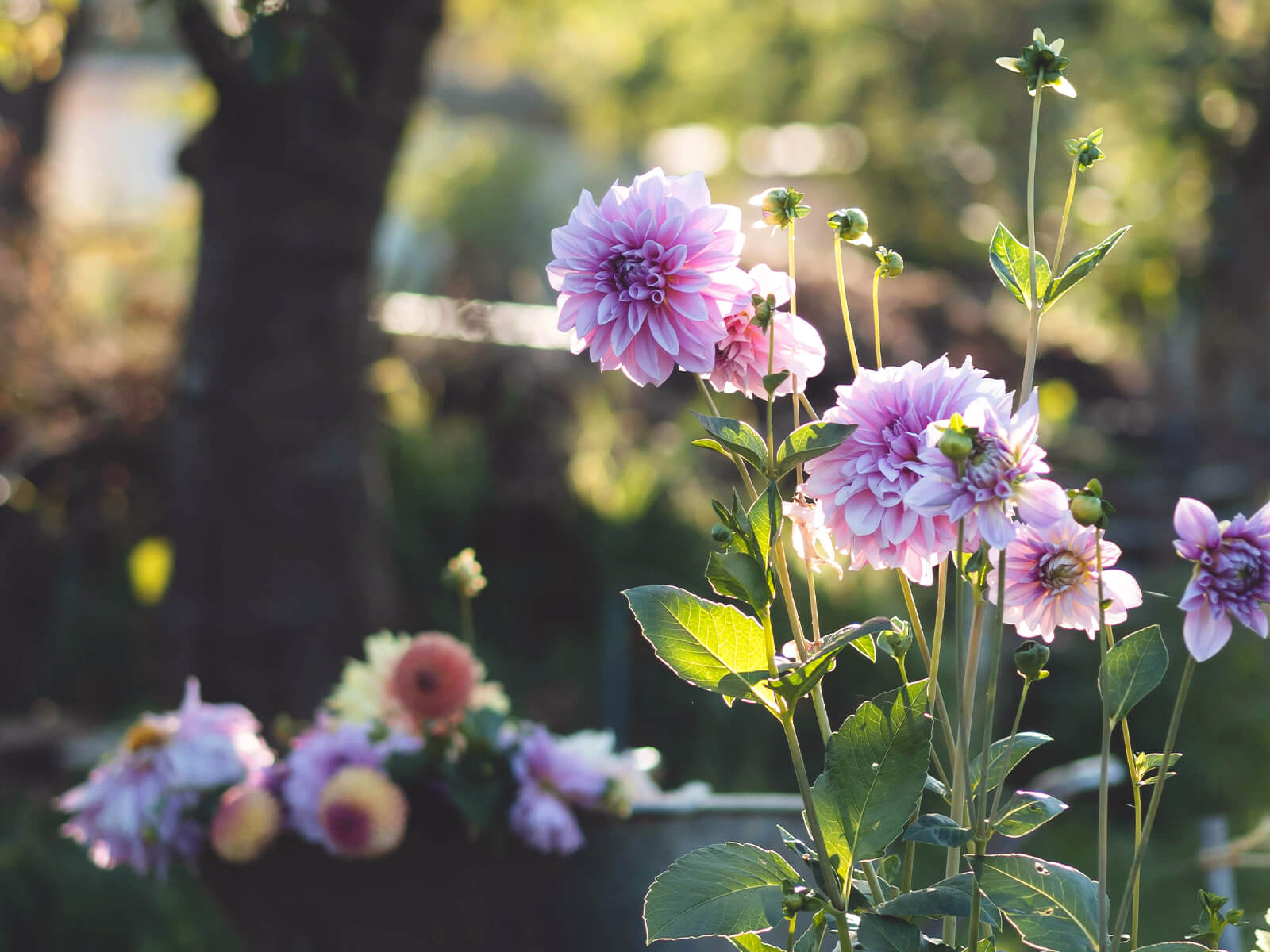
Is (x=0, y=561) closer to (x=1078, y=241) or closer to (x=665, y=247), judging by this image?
(x=665, y=247)

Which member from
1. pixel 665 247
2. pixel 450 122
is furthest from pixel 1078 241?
pixel 450 122

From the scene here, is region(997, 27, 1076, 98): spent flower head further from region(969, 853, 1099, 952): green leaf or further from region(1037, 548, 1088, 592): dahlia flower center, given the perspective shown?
region(969, 853, 1099, 952): green leaf

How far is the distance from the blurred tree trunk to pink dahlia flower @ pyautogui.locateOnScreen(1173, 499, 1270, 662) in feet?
9.18

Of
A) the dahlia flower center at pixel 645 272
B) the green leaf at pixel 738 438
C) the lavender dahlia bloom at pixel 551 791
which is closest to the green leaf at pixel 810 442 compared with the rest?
the green leaf at pixel 738 438

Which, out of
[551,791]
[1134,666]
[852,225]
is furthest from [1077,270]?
[551,791]

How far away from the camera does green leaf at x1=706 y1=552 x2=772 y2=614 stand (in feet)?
2.28

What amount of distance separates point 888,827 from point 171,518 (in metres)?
2.98

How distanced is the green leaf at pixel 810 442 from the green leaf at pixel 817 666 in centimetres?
10

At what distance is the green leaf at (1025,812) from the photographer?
2.56 feet

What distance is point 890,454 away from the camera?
712 mm

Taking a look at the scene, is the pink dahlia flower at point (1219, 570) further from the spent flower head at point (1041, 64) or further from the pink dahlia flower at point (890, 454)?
the spent flower head at point (1041, 64)

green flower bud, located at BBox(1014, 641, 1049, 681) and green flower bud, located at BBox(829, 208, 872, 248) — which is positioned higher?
green flower bud, located at BBox(829, 208, 872, 248)

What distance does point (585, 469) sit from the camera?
406 centimetres

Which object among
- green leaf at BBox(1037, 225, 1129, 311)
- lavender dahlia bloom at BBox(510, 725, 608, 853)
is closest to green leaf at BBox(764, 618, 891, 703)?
green leaf at BBox(1037, 225, 1129, 311)
